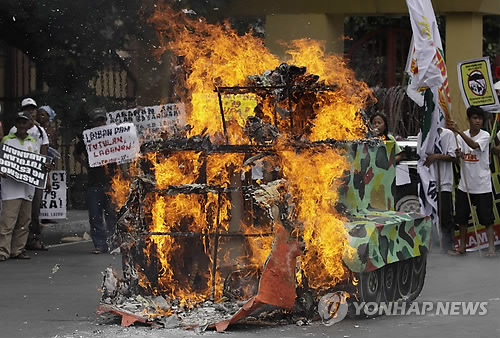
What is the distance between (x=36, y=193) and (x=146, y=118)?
2.11 m

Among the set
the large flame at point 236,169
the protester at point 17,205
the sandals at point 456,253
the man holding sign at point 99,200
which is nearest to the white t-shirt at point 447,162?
the sandals at point 456,253

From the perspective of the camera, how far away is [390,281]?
9.58 meters

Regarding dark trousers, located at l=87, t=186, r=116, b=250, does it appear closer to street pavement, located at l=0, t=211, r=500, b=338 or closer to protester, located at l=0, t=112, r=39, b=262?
street pavement, located at l=0, t=211, r=500, b=338

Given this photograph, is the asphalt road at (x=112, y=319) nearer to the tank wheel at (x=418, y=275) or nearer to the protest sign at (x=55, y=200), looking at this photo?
the tank wheel at (x=418, y=275)

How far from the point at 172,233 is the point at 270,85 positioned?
1440 mm

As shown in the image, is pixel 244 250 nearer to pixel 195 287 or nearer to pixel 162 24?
pixel 195 287

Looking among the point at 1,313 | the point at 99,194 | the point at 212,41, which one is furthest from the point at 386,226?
the point at 99,194

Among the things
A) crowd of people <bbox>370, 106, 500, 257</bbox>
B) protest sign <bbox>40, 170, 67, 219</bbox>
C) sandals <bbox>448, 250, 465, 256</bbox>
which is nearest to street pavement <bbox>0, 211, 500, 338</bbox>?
sandals <bbox>448, 250, 465, 256</bbox>

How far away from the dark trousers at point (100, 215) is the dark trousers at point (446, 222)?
426 cm

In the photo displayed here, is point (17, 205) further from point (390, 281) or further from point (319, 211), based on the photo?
point (319, 211)

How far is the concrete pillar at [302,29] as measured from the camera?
20719 mm

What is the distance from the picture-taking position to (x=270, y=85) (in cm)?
922

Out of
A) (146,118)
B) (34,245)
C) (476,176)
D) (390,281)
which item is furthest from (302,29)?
(390,281)

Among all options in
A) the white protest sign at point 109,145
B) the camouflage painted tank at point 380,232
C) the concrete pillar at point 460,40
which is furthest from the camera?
the concrete pillar at point 460,40
